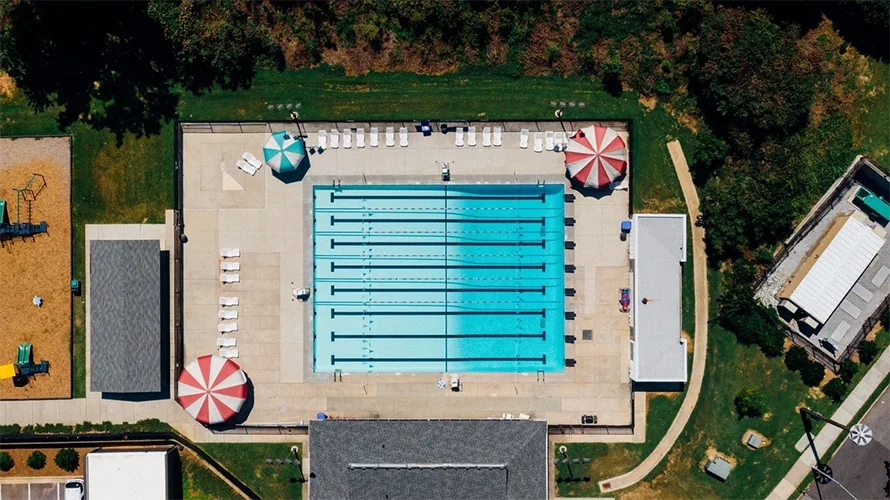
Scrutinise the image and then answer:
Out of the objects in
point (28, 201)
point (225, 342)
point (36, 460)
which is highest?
point (28, 201)

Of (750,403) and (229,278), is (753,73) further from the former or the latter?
(229,278)

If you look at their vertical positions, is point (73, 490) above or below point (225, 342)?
below

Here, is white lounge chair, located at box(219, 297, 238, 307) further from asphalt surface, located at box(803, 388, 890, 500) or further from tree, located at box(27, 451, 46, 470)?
asphalt surface, located at box(803, 388, 890, 500)

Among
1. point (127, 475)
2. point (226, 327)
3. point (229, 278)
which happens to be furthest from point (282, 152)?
point (127, 475)

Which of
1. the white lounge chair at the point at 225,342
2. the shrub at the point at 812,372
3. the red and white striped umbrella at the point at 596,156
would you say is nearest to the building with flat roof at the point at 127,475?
the white lounge chair at the point at 225,342

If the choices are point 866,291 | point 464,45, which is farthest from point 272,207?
point 866,291

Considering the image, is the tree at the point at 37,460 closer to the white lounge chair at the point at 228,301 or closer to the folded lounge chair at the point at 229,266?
the white lounge chair at the point at 228,301

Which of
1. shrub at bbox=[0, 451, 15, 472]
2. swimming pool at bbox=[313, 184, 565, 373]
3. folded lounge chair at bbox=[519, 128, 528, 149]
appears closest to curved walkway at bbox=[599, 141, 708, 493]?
swimming pool at bbox=[313, 184, 565, 373]
